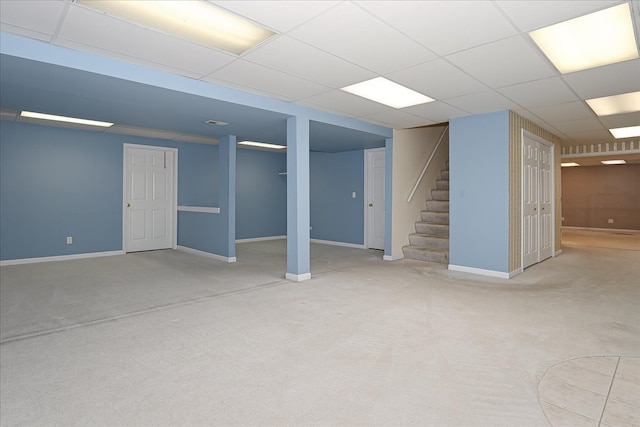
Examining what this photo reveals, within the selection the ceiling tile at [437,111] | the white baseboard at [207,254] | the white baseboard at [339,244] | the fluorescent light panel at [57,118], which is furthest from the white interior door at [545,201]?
the fluorescent light panel at [57,118]

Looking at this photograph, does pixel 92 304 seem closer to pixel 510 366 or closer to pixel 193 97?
pixel 193 97

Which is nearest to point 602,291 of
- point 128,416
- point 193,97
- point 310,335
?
point 310,335

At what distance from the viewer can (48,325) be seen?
306cm

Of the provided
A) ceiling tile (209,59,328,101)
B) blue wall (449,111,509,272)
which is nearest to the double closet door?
blue wall (449,111,509,272)

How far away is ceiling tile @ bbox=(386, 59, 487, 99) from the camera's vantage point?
10.9ft

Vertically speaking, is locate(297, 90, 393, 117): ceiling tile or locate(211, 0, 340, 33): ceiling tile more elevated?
locate(297, 90, 393, 117): ceiling tile

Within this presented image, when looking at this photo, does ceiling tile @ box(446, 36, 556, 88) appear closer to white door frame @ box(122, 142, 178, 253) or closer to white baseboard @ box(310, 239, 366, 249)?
white baseboard @ box(310, 239, 366, 249)

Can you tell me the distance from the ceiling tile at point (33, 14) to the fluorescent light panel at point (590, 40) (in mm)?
3376

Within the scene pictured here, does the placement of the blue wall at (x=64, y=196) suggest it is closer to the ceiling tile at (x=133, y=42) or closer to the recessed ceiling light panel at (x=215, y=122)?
the recessed ceiling light panel at (x=215, y=122)

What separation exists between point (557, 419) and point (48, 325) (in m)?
3.79

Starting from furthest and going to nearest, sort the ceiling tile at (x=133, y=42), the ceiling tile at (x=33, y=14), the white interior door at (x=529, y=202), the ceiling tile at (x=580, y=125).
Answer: the ceiling tile at (x=580, y=125) < the white interior door at (x=529, y=202) < the ceiling tile at (x=133, y=42) < the ceiling tile at (x=33, y=14)

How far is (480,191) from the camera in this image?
5.13m

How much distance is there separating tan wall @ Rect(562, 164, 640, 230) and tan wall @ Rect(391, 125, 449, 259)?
7853 millimetres

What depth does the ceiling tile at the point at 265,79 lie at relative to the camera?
3.33 meters
